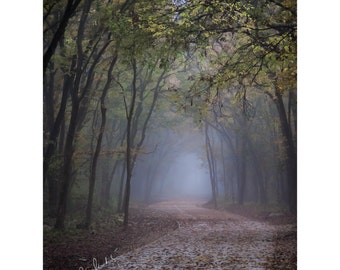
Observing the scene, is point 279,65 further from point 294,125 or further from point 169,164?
point 169,164

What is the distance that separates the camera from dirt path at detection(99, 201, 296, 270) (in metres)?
5.50

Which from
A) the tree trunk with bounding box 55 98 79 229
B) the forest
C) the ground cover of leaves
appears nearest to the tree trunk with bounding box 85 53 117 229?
the forest

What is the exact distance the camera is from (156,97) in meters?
6.20

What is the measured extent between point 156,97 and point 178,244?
2457 mm

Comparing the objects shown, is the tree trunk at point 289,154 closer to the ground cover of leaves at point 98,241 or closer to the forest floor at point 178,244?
the forest floor at point 178,244

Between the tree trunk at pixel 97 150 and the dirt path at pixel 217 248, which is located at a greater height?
the tree trunk at pixel 97 150

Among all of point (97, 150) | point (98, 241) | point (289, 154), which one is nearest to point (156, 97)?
point (97, 150)

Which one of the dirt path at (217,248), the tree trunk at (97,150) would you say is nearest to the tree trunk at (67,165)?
the tree trunk at (97,150)

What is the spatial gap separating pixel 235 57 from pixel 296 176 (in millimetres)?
2160

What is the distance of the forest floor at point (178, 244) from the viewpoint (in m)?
5.53

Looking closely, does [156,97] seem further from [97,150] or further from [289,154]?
[289,154]

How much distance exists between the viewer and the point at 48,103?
5.95 meters
